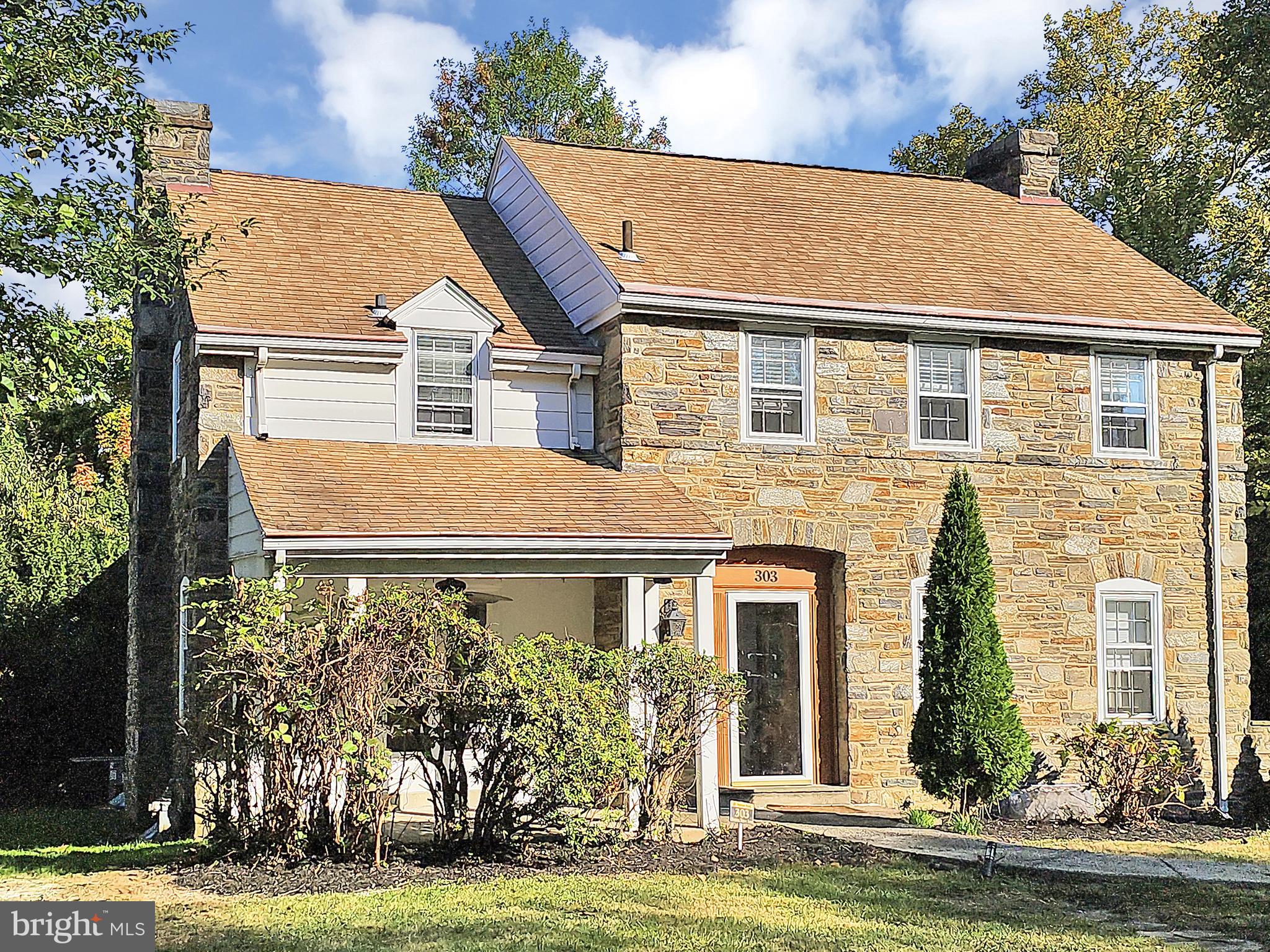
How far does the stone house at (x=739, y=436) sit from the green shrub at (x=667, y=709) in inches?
39.7

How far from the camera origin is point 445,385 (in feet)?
50.0

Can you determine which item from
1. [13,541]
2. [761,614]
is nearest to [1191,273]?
[761,614]

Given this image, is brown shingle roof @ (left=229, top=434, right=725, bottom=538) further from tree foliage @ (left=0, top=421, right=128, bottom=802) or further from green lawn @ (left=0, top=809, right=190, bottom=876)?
tree foliage @ (left=0, top=421, right=128, bottom=802)

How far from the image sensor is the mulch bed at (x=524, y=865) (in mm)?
10258

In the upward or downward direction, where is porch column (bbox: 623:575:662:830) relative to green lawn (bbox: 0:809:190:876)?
upward

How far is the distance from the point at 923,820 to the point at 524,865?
4.56 meters

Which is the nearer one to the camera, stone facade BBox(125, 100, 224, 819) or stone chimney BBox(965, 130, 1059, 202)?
stone facade BBox(125, 100, 224, 819)

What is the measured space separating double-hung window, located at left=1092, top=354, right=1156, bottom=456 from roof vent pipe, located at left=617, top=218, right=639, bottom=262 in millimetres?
5705

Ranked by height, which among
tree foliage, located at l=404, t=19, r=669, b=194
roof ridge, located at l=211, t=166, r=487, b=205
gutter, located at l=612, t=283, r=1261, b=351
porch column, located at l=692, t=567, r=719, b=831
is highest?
tree foliage, located at l=404, t=19, r=669, b=194

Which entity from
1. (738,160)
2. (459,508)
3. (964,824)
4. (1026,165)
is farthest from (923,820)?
(1026,165)

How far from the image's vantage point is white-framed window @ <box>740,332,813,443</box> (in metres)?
15.4

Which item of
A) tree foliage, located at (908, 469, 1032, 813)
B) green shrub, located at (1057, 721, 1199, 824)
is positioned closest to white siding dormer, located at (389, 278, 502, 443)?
tree foliage, located at (908, 469, 1032, 813)

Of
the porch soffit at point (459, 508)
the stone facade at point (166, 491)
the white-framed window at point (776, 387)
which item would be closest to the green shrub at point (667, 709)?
the porch soffit at point (459, 508)

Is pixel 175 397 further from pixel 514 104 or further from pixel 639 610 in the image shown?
pixel 514 104
